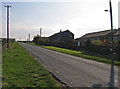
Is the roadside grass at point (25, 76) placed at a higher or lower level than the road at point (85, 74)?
higher

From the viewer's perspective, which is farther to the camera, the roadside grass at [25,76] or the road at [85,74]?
the road at [85,74]

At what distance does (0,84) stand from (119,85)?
5316 millimetres

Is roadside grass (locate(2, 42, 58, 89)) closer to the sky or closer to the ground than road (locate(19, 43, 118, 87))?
closer to the sky

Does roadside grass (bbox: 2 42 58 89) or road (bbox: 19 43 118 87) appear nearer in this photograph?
roadside grass (bbox: 2 42 58 89)

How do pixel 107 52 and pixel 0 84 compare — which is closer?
pixel 0 84

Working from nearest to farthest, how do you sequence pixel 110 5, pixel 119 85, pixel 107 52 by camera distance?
1. pixel 119 85
2. pixel 110 5
3. pixel 107 52

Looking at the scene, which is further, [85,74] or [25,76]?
[85,74]

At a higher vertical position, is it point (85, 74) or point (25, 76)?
point (25, 76)

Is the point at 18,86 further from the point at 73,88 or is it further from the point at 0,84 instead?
the point at 73,88

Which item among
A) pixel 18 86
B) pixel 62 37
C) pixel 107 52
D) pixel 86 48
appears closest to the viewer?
pixel 18 86

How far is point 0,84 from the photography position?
16.0 feet

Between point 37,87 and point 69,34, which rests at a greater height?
point 69,34

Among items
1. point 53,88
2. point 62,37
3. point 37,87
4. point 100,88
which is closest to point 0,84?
point 37,87

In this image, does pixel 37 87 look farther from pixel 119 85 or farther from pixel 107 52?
pixel 107 52
